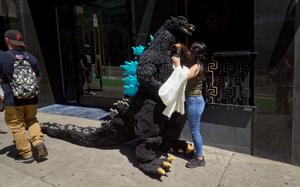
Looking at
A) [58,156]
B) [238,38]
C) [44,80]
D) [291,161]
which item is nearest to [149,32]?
[238,38]

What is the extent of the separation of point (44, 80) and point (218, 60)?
503 cm

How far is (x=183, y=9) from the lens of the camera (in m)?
4.57

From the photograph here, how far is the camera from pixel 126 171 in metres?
3.72

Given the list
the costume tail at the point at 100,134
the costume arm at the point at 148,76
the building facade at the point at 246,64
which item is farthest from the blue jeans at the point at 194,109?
the costume tail at the point at 100,134

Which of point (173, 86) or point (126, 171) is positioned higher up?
point (173, 86)

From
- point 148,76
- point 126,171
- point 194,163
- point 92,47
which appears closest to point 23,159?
point 126,171

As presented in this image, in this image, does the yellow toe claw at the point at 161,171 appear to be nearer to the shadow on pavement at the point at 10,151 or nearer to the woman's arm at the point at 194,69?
the woman's arm at the point at 194,69

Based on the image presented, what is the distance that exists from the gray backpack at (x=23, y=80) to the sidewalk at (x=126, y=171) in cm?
105

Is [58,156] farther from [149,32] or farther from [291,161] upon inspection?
[291,161]

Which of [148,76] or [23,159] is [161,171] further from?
[23,159]

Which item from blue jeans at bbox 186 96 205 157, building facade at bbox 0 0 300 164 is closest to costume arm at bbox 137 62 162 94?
blue jeans at bbox 186 96 205 157

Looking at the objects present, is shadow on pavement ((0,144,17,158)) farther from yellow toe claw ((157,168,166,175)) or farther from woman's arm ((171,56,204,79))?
woman's arm ((171,56,204,79))

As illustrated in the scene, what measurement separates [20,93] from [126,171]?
182 centimetres

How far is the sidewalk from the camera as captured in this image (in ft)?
11.2
